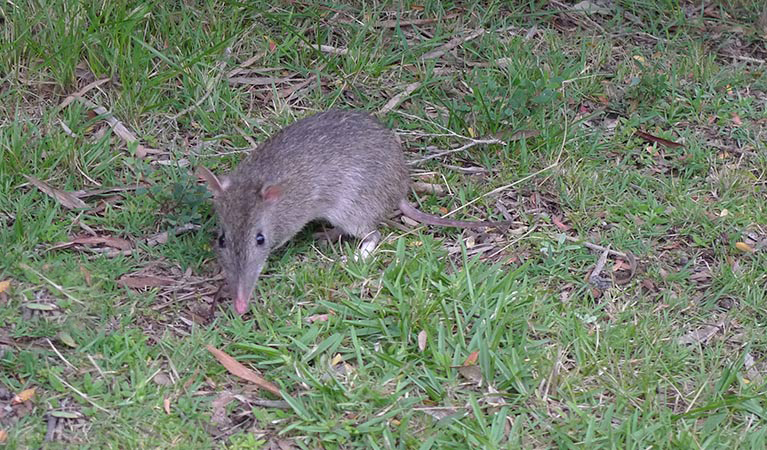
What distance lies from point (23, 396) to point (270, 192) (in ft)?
5.32

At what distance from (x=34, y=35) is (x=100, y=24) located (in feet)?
1.46

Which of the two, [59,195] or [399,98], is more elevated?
[59,195]

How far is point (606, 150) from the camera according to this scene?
6.04m

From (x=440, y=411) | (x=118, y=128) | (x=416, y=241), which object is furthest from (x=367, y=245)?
(x=118, y=128)

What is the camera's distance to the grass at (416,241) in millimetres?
4016

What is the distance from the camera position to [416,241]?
5.22 m

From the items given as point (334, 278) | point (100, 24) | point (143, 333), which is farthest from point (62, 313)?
point (100, 24)

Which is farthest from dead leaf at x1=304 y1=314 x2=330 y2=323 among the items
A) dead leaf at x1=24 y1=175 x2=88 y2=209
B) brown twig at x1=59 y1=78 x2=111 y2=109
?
brown twig at x1=59 y1=78 x2=111 y2=109

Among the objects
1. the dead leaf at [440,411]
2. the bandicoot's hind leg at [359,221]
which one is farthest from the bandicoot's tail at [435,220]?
the dead leaf at [440,411]

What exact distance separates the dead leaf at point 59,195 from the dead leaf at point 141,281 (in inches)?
27.9

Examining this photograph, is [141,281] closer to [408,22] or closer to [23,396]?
[23,396]

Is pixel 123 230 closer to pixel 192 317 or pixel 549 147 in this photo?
pixel 192 317

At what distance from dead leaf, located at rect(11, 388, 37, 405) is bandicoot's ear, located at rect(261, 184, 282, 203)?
1549mm

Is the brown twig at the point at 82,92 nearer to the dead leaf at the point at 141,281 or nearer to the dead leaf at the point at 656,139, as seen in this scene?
the dead leaf at the point at 141,281
